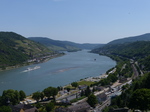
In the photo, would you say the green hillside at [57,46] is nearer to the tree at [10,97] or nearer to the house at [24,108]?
the tree at [10,97]

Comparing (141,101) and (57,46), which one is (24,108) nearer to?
(141,101)

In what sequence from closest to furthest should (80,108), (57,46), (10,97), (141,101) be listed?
(141,101), (80,108), (10,97), (57,46)

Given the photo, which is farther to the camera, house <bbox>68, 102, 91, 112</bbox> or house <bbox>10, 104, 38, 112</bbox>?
house <bbox>10, 104, 38, 112</bbox>

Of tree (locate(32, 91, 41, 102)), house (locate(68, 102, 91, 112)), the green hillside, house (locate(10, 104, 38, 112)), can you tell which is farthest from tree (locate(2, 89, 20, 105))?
the green hillside

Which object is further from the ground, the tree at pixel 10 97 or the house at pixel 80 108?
the tree at pixel 10 97

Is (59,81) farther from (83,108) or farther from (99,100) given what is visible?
(83,108)

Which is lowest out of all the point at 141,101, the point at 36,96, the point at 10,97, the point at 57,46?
the point at 36,96

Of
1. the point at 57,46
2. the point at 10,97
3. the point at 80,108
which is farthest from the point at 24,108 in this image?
the point at 57,46

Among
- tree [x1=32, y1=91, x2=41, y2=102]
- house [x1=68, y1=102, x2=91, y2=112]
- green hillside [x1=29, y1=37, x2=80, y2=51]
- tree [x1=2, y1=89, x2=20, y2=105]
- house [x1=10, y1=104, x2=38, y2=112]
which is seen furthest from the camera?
green hillside [x1=29, y1=37, x2=80, y2=51]

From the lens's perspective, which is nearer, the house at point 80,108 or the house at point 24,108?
the house at point 80,108

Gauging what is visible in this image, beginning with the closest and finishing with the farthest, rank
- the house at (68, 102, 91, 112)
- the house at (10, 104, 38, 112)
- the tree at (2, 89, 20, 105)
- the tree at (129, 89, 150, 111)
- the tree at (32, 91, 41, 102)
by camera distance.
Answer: the tree at (129, 89, 150, 111) < the house at (68, 102, 91, 112) < the house at (10, 104, 38, 112) < the tree at (2, 89, 20, 105) < the tree at (32, 91, 41, 102)

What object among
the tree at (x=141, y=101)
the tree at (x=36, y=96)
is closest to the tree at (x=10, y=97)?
the tree at (x=36, y=96)

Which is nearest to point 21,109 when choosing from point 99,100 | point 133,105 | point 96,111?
point 96,111

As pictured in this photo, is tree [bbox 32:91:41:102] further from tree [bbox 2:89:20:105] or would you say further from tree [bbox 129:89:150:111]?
tree [bbox 129:89:150:111]
